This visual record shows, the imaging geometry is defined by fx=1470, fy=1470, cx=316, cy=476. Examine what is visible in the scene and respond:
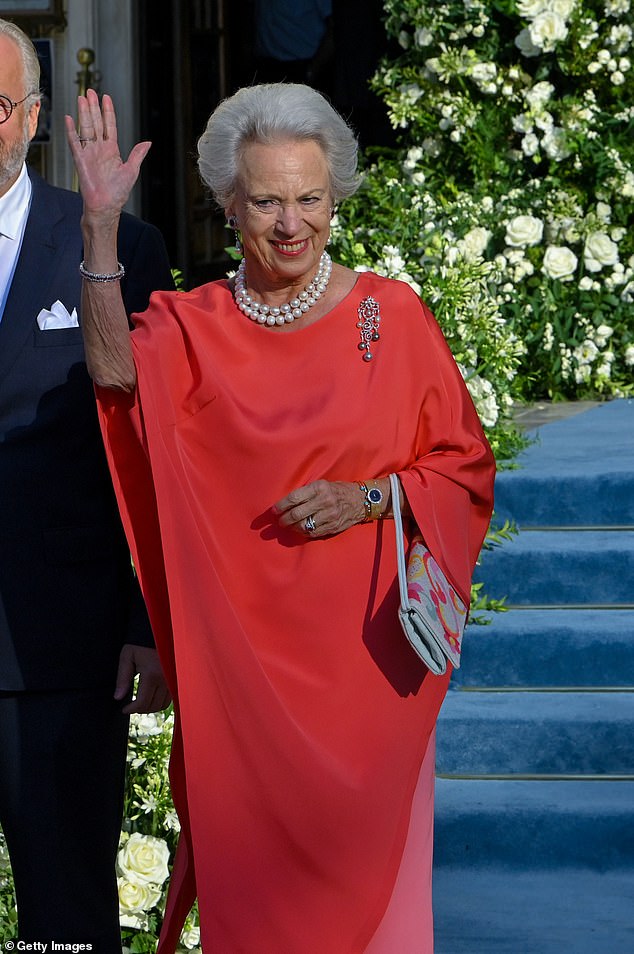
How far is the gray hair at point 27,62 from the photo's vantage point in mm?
2539

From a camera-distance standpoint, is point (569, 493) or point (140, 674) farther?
point (569, 493)

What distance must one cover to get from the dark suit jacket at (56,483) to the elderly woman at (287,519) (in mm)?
107

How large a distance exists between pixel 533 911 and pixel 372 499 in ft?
6.14

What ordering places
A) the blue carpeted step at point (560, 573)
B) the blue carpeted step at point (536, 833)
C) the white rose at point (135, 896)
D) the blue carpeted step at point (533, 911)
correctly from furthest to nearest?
the blue carpeted step at point (560, 573) → the blue carpeted step at point (536, 833) → the blue carpeted step at point (533, 911) → the white rose at point (135, 896)

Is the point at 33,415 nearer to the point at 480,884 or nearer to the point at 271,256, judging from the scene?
the point at 271,256

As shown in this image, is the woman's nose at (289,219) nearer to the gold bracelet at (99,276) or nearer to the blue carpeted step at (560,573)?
the gold bracelet at (99,276)

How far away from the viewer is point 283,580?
2520 millimetres

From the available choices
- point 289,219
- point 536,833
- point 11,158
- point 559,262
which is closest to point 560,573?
point 536,833

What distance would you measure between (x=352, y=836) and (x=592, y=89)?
5.33 meters

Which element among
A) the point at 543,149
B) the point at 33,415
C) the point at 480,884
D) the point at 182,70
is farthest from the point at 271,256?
the point at 182,70

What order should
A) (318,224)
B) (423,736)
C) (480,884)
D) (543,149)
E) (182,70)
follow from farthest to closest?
(182,70) → (543,149) → (480,884) → (423,736) → (318,224)

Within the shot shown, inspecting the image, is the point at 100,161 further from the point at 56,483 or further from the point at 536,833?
the point at 536,833

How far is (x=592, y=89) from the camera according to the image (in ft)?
23.3

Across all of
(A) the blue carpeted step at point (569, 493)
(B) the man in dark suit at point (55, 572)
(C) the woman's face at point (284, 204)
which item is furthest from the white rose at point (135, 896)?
(A) the blue carpeted step at point (569, 493)
